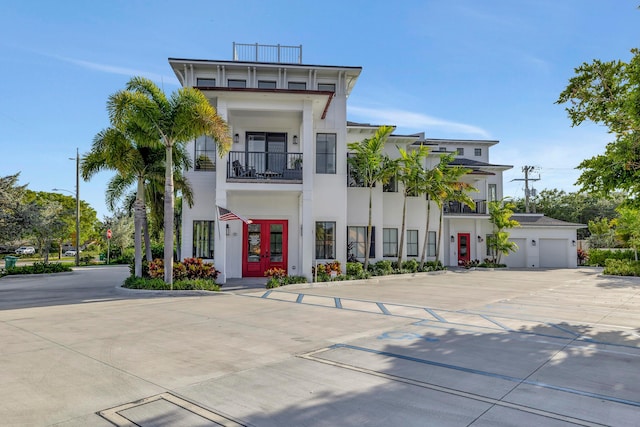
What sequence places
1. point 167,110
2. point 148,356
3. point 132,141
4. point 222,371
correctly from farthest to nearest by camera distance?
point 132,141, point 167,110, point 148,356, point 222,371

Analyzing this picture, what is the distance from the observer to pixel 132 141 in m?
14.6

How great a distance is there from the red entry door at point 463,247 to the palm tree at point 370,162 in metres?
10.5

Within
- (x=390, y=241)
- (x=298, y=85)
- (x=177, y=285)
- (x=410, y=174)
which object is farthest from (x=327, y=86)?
(x=177, y=285)

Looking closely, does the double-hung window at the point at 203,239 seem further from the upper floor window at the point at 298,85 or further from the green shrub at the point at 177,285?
the upper floor window at the point at 298,85

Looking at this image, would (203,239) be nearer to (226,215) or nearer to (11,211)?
(226,215)

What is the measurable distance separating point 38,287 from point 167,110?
30.5 ft

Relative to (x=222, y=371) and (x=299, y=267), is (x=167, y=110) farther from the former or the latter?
(x=222, y=371)

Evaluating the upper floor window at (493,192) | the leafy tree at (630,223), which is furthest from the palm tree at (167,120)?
the upper floor window at (493,192)

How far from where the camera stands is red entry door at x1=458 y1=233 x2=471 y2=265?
28.3 m

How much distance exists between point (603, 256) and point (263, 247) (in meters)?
27.5

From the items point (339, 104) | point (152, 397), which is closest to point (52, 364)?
point (152, 397)

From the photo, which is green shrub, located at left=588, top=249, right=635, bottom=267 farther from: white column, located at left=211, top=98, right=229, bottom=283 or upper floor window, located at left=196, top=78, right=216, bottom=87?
upper floor window, located at left=196, top=78, right=216, bottom=87

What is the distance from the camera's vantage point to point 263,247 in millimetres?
18016

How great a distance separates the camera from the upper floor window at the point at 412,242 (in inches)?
930
